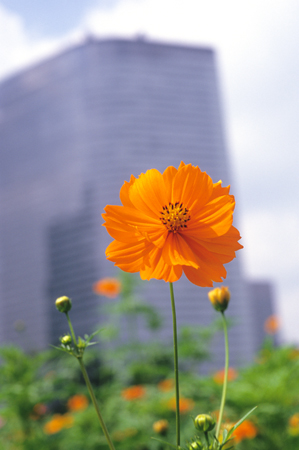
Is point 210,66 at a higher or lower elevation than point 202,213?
higher

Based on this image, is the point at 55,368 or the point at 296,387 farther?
the point at 55,368

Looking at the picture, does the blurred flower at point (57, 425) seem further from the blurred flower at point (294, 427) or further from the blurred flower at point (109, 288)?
the blurred flower at point (294, 427)

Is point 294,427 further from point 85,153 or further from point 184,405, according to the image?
point 85,153

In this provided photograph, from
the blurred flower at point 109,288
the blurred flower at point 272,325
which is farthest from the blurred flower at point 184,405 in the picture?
the blurred flower at point 272,325

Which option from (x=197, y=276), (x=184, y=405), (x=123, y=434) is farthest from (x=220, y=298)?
(x=123, y=434)

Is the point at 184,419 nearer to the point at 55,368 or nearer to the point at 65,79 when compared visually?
the point at 55,368

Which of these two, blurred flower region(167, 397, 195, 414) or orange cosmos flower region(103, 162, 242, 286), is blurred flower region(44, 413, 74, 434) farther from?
orange cosmos flower region(103, 162, 242, 286)

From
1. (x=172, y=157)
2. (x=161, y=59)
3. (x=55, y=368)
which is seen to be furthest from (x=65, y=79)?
(x=55, y=368)
